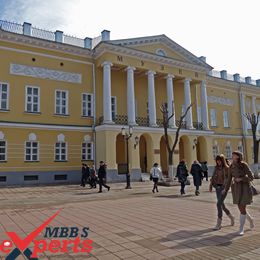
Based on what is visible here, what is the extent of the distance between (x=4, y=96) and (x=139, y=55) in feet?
40.1

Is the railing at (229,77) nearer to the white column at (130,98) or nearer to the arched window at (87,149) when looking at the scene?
the white column at (130,98)

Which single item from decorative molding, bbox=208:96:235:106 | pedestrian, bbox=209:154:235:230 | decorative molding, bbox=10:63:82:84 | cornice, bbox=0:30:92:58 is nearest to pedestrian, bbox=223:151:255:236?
pedestrian, bbox=209:154:235:230

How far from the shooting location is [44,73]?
24.9m

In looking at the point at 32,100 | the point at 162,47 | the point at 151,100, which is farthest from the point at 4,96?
the point at 162,47

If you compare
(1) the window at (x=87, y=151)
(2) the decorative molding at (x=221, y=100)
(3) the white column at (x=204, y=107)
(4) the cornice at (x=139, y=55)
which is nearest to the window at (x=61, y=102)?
(1) the window at (x=87, y=151)

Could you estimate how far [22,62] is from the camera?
2395 centimetres

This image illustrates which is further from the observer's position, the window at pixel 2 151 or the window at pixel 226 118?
the window at pixel 226 118

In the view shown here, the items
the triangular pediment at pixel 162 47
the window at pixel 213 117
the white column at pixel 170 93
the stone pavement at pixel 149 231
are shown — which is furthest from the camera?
the window at pixel 213 117

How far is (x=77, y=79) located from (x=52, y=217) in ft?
62.0

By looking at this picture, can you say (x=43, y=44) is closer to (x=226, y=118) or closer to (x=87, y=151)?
(x=87, y=151)

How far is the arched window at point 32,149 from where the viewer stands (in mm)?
23578

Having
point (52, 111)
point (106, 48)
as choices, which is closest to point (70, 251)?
point (52, 111)

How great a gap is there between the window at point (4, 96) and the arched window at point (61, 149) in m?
4.75

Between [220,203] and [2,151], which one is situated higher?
[2,151]
